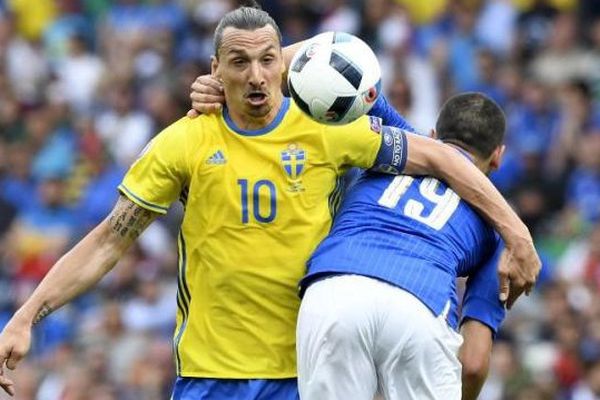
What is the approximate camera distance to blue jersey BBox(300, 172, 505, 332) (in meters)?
7.84

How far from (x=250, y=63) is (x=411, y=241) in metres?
1.08

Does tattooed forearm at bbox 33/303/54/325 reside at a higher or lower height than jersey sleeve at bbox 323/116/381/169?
lower

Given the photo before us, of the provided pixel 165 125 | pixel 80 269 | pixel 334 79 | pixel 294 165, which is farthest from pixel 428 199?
pixel 165 125

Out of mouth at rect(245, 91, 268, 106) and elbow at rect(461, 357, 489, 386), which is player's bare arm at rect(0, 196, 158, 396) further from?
elbow at rect(461, 357, 489, 386)

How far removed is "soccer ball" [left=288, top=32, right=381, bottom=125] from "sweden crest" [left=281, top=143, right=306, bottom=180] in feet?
0.83

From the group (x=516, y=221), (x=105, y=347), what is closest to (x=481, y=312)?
(x=516, y=221)

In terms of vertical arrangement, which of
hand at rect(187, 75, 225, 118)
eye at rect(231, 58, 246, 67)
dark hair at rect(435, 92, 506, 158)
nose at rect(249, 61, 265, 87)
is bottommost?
dark hair at rect(435, 92, 506, 158)

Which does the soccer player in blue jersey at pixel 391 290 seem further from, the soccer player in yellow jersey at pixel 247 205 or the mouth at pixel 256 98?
the mouth at pixel 256 98

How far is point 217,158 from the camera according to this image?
26.5 ft

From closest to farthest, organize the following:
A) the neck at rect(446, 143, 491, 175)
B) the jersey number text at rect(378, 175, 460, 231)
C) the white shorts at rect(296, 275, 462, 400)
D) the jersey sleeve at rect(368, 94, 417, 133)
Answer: the white shorts at rect(296, 275, 462, 400), the jersey number text at rect(378, 175, 460, 231), the jersey sleeve at rect(368, 94, 417, 133), the neck at rect(446, 143, 491, 175)

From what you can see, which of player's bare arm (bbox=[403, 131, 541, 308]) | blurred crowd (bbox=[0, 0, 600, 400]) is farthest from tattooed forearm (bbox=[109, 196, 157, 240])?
blurred crowd (bbox=[0, 0, 600, 400])

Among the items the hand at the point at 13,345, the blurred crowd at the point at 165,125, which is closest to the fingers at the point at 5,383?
the hand at the point at 13,345

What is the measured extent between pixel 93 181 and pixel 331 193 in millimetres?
8762

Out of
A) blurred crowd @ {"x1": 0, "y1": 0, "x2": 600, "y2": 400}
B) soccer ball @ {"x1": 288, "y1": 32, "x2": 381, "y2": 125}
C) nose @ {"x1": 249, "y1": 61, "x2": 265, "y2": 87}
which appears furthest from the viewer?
blurred crowd @ {"x1": 0, "y1": 0, "x2": 600, "y2": 400}
